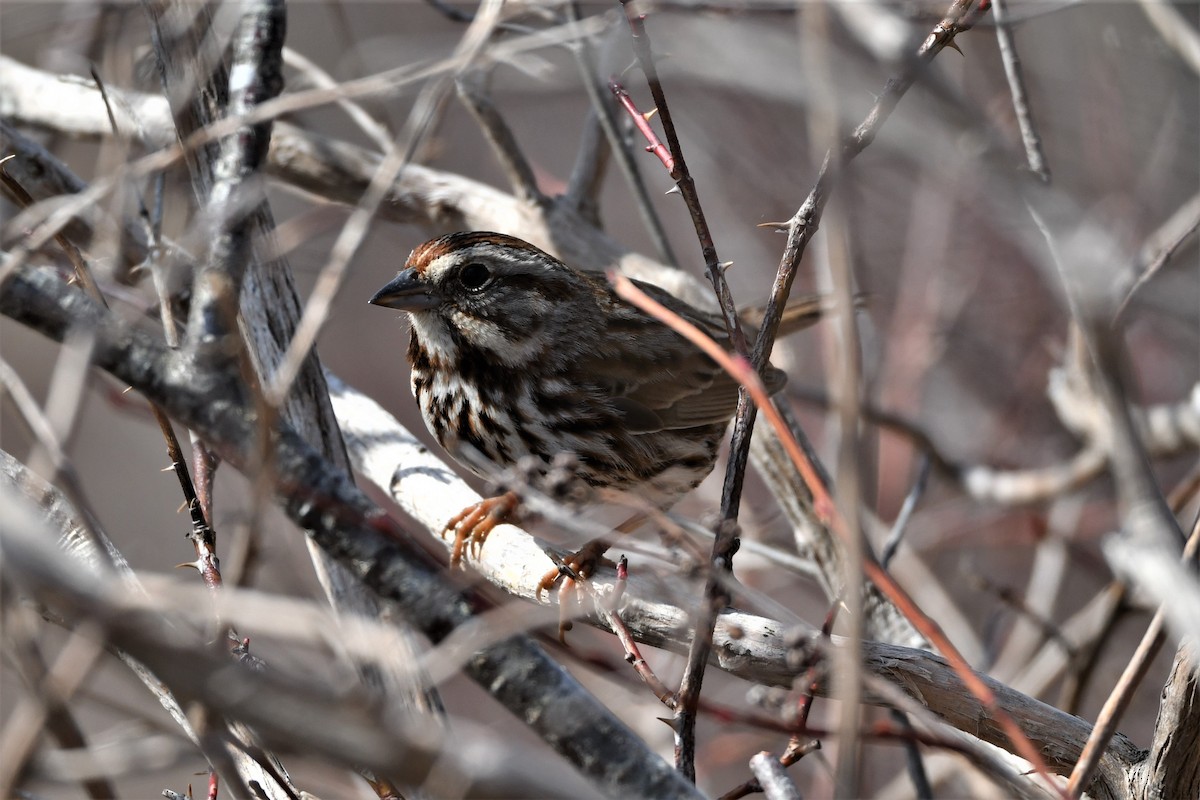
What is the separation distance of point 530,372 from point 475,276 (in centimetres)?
35

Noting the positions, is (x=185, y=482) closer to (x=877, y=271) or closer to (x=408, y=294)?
(x=408, y=294)

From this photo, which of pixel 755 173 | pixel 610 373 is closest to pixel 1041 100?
pixel 755 173

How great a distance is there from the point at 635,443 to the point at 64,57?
118 inches

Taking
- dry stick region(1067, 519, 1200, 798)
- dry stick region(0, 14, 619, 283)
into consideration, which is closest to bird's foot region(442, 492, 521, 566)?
dry stick region(0, 14, 619, 283)

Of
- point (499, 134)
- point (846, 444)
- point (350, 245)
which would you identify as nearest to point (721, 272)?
point (350, 245)

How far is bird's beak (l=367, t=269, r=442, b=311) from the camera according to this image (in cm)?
351

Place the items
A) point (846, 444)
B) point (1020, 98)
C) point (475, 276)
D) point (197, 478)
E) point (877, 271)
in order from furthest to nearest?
point (877, 271), point (475, 276), point (1020, 98), point (197, 478), point (846, 444)

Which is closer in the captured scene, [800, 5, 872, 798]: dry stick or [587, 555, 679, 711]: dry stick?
[800, 5, 872, 798]: dry stick

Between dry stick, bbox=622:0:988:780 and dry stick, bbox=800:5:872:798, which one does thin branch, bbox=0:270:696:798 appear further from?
dry stick, bbox=622:0:988:780

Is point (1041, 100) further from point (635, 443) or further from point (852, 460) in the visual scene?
point (852, 460)

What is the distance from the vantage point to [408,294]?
11.6ft

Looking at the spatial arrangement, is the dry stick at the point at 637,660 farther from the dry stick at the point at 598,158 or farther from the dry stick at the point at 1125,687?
the dry stick at the point at 598,158

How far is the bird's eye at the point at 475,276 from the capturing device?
3625mm

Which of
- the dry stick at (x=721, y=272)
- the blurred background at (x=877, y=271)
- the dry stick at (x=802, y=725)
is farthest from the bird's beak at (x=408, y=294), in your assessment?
the dry stick at (x=802, y=725)
